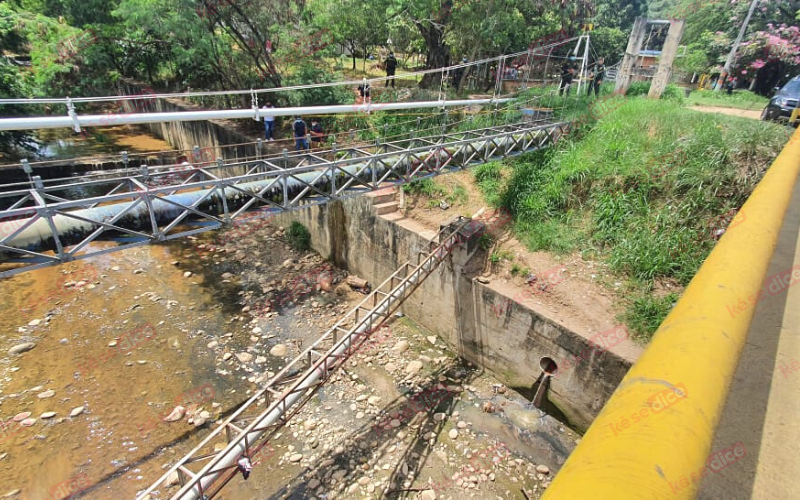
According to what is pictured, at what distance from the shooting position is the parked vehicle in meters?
11.8

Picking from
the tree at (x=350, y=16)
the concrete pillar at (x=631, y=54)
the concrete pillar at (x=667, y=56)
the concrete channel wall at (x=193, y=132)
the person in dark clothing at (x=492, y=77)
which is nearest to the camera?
the concrete pillar at (x=667, y=56)

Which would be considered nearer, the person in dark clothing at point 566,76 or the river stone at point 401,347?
the river stone at point 401,347

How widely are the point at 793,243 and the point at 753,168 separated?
246 inches

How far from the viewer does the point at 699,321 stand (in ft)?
4.91

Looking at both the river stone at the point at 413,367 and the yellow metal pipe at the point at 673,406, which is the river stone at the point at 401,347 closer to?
the river stone at the point at 413,367

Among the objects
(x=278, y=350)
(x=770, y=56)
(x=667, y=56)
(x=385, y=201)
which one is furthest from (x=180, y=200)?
(x=770, y=56)

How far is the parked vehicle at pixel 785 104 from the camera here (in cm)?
1177

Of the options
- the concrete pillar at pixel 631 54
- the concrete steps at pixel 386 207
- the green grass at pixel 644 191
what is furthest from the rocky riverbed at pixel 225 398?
the concrete pillar at pixel 631 54

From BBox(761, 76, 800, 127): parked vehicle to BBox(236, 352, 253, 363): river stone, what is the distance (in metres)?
17.1

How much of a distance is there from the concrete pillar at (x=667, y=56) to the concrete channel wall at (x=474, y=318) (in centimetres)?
1182

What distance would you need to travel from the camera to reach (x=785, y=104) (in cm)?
1190

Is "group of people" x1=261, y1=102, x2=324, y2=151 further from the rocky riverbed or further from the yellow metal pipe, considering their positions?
the yellow metal pipe

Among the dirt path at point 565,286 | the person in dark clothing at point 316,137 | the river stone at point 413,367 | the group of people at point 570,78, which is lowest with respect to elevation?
the river stone at point 413,367

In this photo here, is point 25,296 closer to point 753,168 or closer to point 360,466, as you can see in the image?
point 360,466
